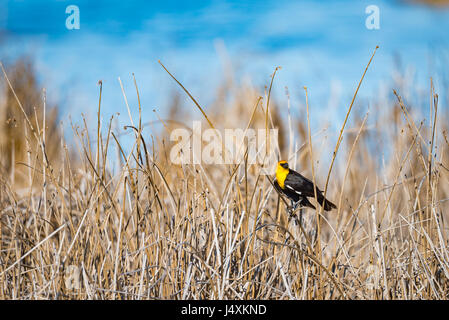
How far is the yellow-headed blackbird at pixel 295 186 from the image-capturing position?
38.1 inches

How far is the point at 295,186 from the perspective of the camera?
3.19ft

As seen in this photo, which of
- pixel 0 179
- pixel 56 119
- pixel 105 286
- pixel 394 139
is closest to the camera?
pixel 105 286

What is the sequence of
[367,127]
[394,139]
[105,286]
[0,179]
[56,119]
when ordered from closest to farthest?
[105,286], [0,179], [367,127], [394,139], [56,119]

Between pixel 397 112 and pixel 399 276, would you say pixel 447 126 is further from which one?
pixel 399 276

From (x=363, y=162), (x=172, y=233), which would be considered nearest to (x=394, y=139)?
(x=363, y=162)

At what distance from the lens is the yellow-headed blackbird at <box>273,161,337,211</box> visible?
967 mm

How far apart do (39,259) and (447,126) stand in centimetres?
200

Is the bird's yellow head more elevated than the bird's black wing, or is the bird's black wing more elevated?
the bird's yellow head

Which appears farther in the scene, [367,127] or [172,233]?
[367,127]

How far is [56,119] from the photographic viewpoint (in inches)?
120

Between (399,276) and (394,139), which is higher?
(394,139)

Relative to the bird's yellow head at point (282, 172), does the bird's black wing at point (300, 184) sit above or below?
below
